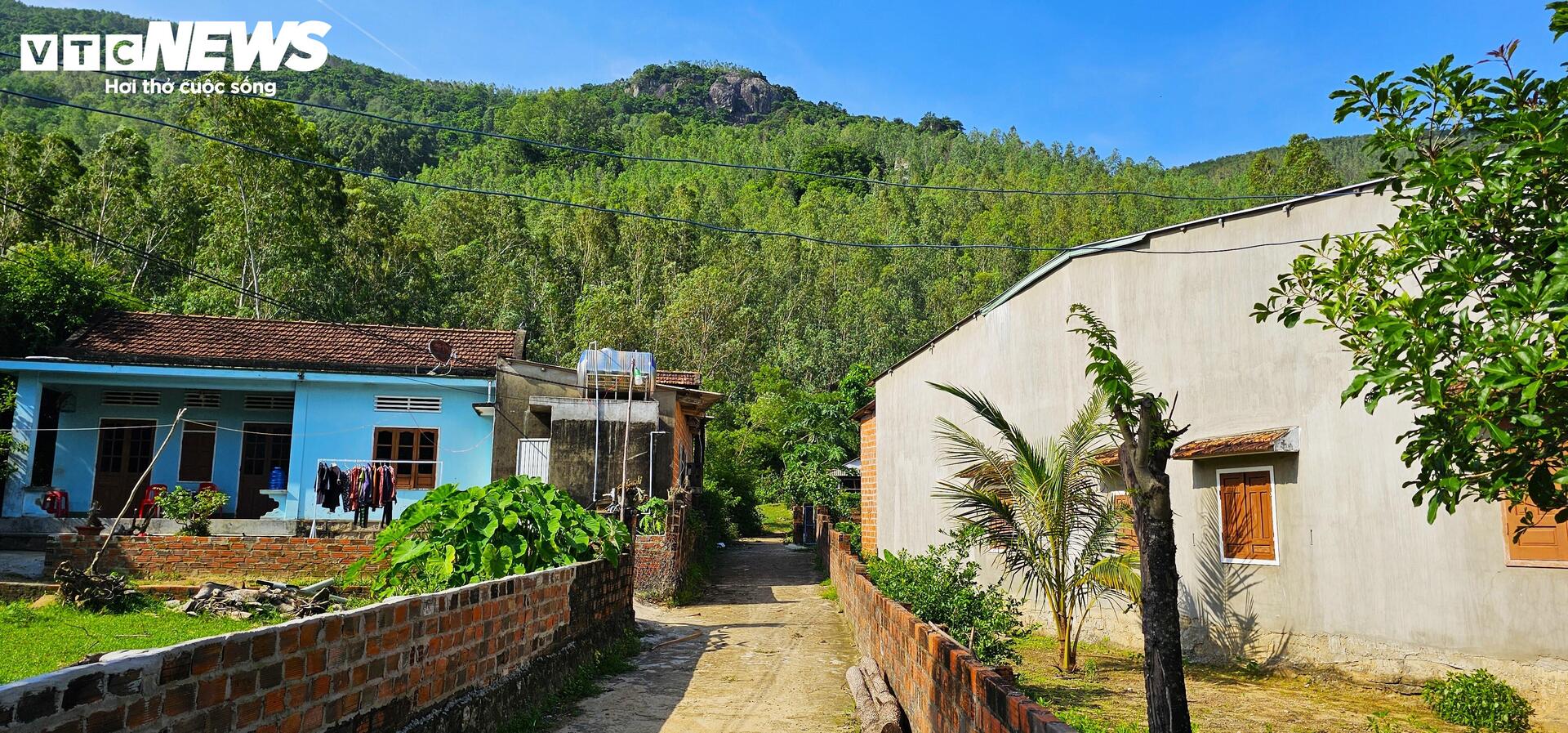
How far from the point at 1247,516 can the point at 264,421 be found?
1845 centimetres

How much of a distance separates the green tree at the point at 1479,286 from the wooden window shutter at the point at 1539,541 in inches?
199

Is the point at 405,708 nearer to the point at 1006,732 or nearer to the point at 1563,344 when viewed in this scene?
the point at 1006,732

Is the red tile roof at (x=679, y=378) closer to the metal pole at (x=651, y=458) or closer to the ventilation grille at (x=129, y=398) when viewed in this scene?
the metal pole at (x=651, y=458)

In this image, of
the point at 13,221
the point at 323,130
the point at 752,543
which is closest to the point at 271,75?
the point at 323,130

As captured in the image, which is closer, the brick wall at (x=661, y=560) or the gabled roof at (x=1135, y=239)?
the gabled roof at (x=1135, y=239)

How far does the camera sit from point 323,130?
2344 inches

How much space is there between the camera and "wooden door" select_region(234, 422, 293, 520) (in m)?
19.3

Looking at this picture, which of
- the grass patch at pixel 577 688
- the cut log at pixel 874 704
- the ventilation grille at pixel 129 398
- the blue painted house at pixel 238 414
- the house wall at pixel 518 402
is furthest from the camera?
the ventilation grille at pixel 129 398

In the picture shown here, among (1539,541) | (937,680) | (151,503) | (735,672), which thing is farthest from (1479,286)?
(151,503)

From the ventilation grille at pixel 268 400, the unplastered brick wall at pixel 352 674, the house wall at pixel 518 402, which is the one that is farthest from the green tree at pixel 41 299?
the unplastered brick wall at pixel 352 674

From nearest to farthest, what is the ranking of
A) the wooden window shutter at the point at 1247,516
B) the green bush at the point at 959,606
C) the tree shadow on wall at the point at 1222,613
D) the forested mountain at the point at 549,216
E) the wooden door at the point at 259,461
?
the green bush at the point at 959,606 < the tree shadow on wall at the point at 1222,613 < the wooden window shutter at the point at 1247,516 < the wooden door at the point at 259,461 < the forested mountain at the point at 549,216

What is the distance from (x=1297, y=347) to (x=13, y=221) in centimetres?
3429

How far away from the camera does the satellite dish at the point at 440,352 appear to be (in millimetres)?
19172

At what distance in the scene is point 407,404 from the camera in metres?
18.8
